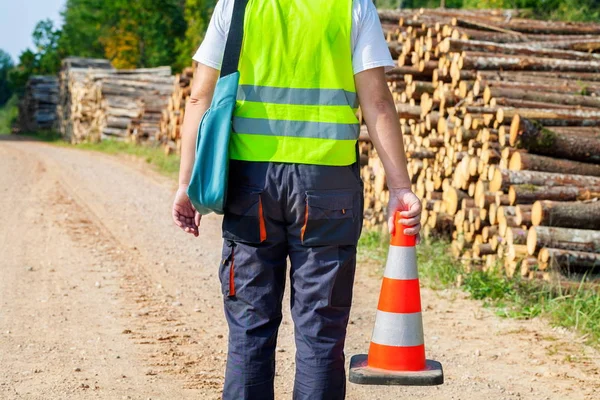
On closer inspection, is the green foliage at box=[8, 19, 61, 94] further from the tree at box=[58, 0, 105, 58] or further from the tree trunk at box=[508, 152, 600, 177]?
the tree trunk at box=[508, 152, 600, 177]

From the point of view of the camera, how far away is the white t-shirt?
10.5 feet

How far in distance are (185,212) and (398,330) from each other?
3.30 ft

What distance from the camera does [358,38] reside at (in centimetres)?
323

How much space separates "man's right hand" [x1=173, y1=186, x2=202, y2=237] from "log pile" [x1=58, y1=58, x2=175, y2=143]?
18.0m

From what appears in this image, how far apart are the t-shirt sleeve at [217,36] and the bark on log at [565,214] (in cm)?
443

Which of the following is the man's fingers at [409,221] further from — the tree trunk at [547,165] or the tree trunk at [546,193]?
the tree trunk at [547,165]

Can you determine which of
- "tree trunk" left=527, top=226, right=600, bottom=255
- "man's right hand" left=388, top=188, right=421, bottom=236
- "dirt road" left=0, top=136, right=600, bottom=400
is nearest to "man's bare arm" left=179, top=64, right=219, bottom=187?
"man's right hand" left=388, top=188, right=421, bottom=236

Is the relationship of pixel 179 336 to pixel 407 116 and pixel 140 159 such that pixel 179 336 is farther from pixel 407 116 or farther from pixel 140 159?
pixel 140 159

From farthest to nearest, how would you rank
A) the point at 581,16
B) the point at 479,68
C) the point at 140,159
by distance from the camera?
the point at 581,16, the point at 140,159, the point at 479,68

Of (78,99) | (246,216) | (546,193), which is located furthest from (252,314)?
(78,99)

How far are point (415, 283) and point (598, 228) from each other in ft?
13.5

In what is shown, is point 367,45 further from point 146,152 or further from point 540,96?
point 146,152

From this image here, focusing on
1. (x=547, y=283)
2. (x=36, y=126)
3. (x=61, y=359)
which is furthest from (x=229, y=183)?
(x=36, y=126)

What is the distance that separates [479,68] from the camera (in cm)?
944
